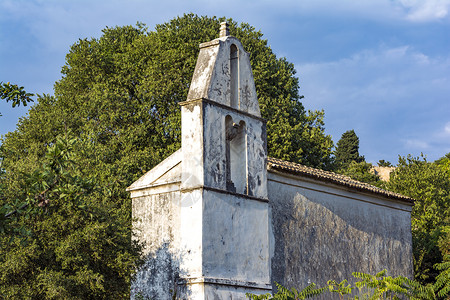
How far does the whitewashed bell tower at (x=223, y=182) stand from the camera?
15094 mm

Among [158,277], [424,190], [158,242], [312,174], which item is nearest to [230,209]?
[158,242]

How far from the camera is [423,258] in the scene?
1094 inches

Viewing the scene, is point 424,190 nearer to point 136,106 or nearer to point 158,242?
point 136,106

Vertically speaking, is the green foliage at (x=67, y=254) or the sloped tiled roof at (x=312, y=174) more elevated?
the sloped tiled roof at (x=312, y=174)

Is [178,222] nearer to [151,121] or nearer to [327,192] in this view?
[327,192]

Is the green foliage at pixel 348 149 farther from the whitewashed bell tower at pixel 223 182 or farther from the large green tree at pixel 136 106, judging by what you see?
the whitewashed bell tower at pixel 223 182

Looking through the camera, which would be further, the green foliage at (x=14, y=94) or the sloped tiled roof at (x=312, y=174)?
the sloped tiled roof at (x=312, y=174)

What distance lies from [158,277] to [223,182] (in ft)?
10.1

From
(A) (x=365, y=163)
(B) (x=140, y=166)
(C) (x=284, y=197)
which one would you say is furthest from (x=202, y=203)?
(A) (x=365, y=163)

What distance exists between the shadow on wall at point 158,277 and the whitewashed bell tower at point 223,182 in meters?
0.65

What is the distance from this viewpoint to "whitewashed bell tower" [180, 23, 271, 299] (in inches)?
594

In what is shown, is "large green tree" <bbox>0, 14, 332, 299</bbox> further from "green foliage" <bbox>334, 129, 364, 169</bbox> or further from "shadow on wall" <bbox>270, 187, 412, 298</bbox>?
"green foliage" <bbox>334, 129, 364, 169</bbox>

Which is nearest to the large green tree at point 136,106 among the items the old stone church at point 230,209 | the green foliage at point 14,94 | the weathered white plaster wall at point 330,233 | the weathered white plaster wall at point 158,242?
the weathered white plaster wall at point 158,242

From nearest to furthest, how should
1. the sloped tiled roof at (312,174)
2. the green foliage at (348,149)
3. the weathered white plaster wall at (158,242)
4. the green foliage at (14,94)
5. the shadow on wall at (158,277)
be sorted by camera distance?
the green foliage at (14,94)
the shadow on wall at (158,277)
the weathered white plaster wall at (158,242)
the sloped tiled roof at (312,174)
the green foliage at (348,149)
